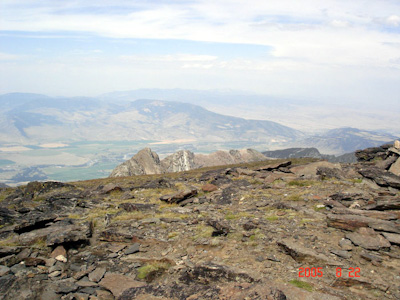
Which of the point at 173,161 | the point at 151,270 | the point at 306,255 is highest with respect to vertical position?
the point at 306,255

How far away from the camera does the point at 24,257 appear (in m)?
10.6

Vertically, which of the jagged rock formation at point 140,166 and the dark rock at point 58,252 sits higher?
the dark rock at point 58,252

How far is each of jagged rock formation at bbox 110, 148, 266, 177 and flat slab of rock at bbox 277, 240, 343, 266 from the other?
1980 inches

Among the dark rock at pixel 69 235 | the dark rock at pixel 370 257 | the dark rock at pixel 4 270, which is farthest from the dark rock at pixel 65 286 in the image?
the dark rock at pixel 370 257

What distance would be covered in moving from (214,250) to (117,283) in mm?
3932

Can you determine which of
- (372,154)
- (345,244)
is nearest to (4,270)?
(345,244)

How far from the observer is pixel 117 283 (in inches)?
366

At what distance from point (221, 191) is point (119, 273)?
12.8m

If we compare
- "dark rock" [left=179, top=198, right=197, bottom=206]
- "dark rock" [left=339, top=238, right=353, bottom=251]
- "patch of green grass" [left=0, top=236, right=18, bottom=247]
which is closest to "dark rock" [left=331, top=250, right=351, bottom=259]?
"dark rock" [left=339, top=238, right=353, bottom=251]

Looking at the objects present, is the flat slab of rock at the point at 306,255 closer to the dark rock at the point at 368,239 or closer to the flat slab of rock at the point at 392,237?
the dark rock at the point at 368,239

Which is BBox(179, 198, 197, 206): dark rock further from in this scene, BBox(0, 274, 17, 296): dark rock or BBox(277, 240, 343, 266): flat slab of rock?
BBox(0, 274, 17, 296): dark rock

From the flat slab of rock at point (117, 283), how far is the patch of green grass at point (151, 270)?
539mm

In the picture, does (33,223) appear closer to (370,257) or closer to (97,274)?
(97,274)

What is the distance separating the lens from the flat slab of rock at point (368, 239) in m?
10.8
